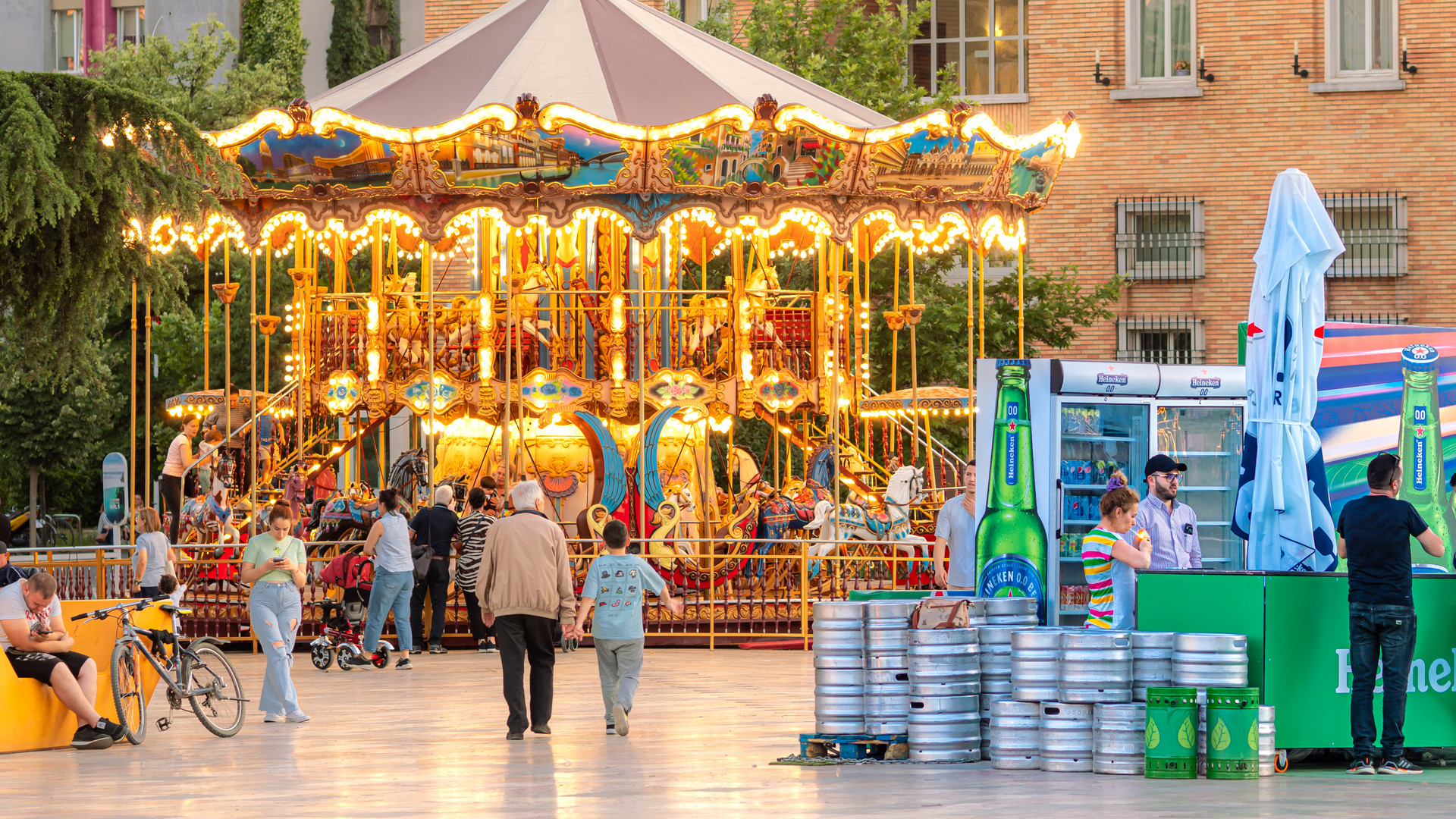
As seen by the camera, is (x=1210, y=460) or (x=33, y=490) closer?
(x=1210, y=460)

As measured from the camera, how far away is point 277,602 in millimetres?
13312

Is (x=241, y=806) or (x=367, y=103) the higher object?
(x=367, y=103)

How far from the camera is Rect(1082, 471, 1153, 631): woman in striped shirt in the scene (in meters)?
10.8

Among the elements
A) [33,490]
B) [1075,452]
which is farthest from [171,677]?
[33,490]

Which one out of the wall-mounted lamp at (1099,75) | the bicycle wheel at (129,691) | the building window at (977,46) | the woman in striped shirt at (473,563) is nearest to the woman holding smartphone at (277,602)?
the bicycle wheel at (129,691)

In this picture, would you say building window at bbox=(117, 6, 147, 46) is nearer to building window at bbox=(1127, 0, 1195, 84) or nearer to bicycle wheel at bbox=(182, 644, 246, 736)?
building window at bbox=(1127, 0, 1195, 84)

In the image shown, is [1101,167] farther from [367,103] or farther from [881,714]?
[881,714]

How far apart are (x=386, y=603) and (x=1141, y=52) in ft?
69.7

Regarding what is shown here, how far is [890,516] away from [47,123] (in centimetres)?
1031

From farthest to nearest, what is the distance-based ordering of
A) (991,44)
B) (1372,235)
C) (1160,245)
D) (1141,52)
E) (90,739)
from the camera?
(991,44)
(1141,52)
(1160,245)
(1372,235)
(90,739)

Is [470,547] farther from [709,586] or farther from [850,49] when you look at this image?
[850,49]

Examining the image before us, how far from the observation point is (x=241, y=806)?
9.31m

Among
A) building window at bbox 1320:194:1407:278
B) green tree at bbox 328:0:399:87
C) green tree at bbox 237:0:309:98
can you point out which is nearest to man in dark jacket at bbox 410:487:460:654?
building window at bbox 1320:194:1407:278

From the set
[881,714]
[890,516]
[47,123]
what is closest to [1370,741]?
[881,714]
